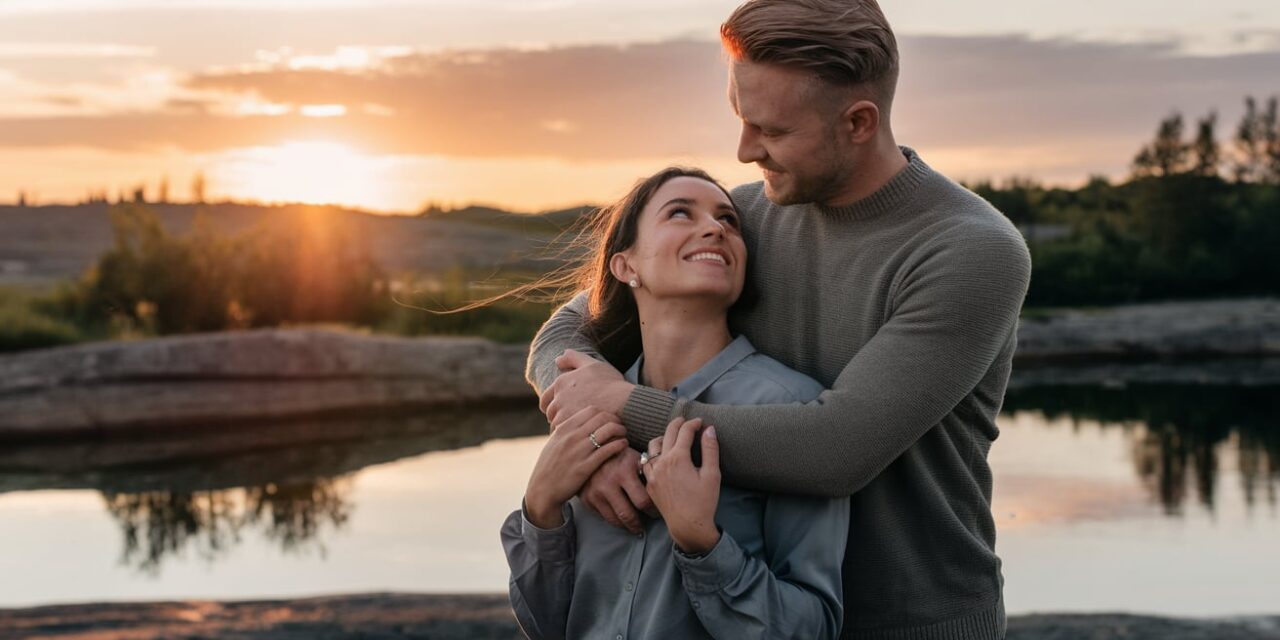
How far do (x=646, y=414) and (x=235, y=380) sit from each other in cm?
923

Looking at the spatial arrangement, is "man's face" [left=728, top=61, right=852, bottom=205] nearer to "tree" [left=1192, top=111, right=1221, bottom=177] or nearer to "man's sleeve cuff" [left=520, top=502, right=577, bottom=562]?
"man's sleeve cuff" [left=520, top=502, right=577, bottom=562]

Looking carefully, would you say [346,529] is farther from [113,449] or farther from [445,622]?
[113,449]

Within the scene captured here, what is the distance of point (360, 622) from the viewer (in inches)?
193

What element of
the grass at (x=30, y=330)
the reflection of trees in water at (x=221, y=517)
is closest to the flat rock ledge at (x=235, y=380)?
the grass at (x=30, y=330)

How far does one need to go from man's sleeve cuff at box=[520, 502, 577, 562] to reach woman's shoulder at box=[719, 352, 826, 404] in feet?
1.01

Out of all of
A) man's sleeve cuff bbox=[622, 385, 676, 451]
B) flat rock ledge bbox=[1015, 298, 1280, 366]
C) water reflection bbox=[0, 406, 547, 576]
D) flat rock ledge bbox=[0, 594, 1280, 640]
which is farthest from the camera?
flat rock ledge bbox=[1015, 298, 1280, 366]

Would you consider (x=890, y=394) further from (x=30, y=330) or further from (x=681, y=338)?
(x=30, y=330)

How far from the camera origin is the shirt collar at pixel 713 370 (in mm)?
1972

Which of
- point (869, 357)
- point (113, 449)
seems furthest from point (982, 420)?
point (113, 449)

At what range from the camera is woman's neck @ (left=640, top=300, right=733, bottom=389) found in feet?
6.68

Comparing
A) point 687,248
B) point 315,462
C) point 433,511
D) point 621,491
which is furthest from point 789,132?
point 315,462

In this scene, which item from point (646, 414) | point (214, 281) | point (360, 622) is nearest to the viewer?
point (646, 414)

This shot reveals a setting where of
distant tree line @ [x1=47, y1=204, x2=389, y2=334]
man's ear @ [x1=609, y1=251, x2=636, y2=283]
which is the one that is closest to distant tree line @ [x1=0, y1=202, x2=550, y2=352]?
distant tree line @ [x1=47, y1=204, x2=389, y2=334]

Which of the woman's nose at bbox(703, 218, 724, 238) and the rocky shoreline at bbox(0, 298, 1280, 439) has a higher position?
the woman's nose at bbox(703, 218, 724, 238)
